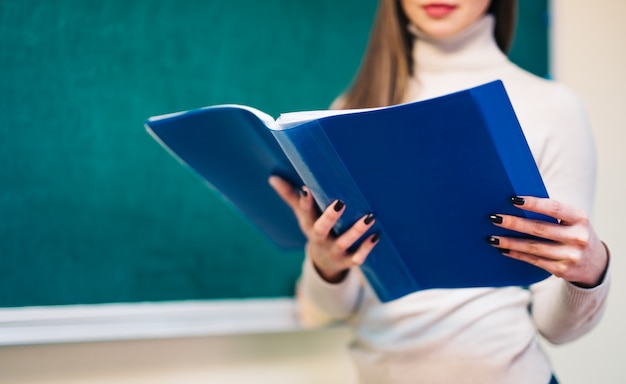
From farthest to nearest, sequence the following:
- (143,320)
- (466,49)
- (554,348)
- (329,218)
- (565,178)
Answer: (554,348) → (143,320) → (466,49) → (565,178) → (329,218)

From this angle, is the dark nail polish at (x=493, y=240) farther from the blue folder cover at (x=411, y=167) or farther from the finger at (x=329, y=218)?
the finger at (x=329, y=218)

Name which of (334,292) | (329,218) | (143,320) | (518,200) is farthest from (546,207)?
(143,320)

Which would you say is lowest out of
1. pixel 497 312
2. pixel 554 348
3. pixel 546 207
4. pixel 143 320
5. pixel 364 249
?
pixel 554 348

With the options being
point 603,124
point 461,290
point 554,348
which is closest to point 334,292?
point 461,290

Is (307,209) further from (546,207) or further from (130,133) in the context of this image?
(130,133)

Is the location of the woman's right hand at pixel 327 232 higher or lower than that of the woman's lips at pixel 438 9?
lower

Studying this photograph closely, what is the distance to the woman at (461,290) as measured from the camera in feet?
2.84

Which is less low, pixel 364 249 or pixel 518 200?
pixel 518 200

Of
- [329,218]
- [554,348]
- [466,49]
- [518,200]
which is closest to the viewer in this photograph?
[518,200]

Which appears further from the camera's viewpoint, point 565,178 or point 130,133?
point 130,133

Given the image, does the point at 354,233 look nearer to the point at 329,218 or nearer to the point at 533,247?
the point at 329,218

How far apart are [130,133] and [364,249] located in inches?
21.9

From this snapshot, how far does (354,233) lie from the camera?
79 centimetres

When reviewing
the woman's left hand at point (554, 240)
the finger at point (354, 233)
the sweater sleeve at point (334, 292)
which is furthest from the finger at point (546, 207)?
the sweater sleeve at point (334, 292)
